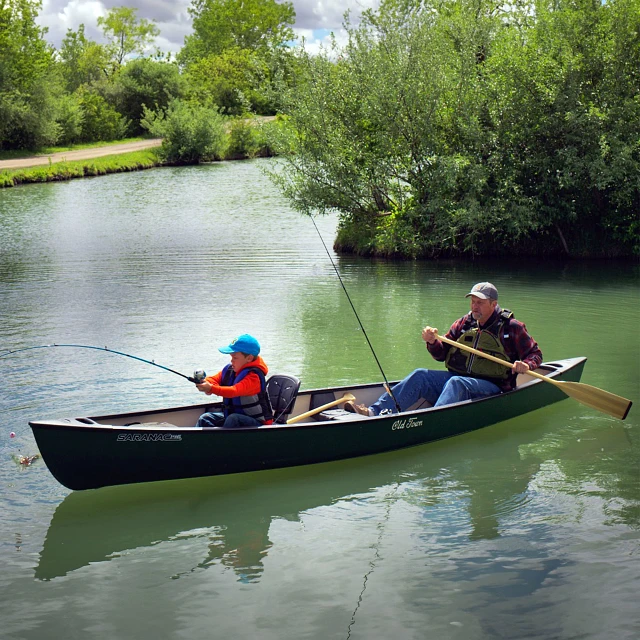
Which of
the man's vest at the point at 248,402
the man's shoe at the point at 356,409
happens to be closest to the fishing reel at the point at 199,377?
the man's vest at the point at 248,402

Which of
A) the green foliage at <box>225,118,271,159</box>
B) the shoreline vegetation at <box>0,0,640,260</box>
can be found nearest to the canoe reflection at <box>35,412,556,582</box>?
the shoreline vegetation at <box>0,0,640,260</box>

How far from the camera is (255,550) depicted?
6.55 m

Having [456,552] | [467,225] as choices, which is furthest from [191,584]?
[467,225]

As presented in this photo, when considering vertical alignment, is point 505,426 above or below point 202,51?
below

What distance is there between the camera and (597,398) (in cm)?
897

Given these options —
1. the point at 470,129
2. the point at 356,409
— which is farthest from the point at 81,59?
the point at 356,409

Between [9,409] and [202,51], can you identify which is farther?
[202,51]

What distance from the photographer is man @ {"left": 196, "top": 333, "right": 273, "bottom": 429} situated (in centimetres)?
738

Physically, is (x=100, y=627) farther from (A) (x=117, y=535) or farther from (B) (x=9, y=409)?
(B) (x=9, y=409)

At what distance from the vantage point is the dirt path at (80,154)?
40469mm

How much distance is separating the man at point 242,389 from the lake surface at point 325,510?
0.60 m

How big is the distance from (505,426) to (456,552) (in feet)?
10.3

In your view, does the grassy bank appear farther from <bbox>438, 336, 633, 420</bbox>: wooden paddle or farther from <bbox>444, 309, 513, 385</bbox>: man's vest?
<bbox>438, 336, 633, 420</bbox>: wooden paddle

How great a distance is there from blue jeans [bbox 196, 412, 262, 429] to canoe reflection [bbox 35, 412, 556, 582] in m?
0.55
